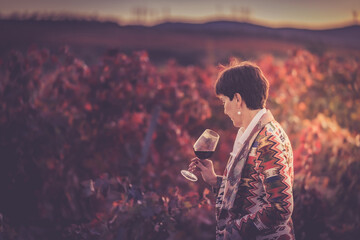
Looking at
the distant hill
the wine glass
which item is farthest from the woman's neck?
the distant hill

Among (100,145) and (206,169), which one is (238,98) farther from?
(100,145)

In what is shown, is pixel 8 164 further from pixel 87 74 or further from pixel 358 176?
pixel 358 176

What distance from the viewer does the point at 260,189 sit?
1900 millimetres

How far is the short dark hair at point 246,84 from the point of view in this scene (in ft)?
6.30

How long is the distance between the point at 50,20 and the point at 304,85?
1715 inches

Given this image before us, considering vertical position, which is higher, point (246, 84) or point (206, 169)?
point (246, 84)

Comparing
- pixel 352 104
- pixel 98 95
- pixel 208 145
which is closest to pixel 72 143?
pixel 98 95

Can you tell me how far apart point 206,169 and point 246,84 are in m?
0.66

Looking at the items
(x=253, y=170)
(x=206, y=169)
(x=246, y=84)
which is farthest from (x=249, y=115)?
(x=206, y=169)

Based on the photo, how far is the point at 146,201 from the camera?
105 inches

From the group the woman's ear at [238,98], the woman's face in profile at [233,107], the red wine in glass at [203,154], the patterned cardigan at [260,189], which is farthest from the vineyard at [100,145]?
the woman's ear at [238,98]

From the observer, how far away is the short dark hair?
192 centimetres

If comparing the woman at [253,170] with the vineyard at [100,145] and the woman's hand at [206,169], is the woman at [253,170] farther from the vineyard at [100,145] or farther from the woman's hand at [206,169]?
the vineyard at [100,145]

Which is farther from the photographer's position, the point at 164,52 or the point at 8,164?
the point at 164,52
